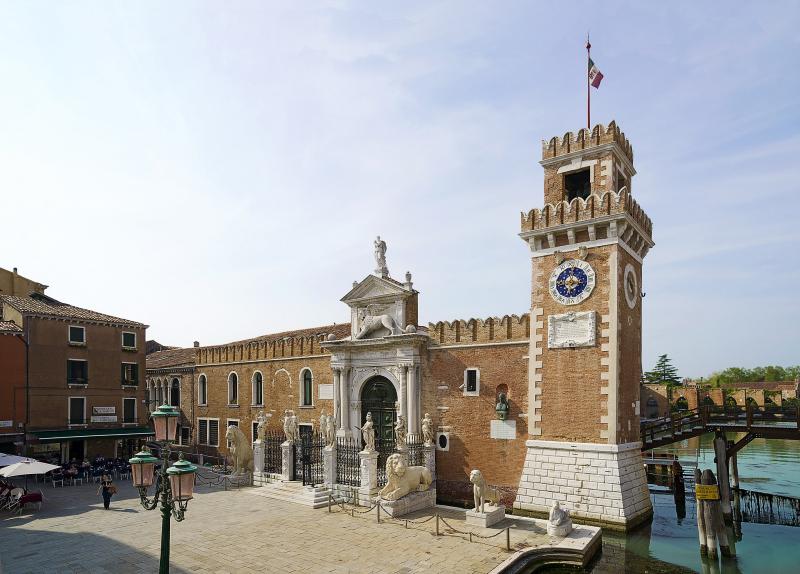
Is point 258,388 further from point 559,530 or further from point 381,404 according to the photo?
point 559,530

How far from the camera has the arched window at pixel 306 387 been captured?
1085 inches

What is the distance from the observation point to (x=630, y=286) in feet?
62.7

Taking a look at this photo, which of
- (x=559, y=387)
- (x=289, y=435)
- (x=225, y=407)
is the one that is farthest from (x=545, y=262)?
(x=225, y=407)

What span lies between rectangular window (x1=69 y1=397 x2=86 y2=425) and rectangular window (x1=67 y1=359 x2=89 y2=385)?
2.95 feet

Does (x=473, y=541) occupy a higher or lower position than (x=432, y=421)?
lower

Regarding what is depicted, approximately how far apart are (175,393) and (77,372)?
26.4 ft

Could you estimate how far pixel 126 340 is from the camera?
31141 millimetres

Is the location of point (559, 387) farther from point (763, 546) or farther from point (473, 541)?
point (763, 546)

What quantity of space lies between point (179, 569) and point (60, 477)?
15711 mm

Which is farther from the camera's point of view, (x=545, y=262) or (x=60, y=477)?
(x=60, y=477)

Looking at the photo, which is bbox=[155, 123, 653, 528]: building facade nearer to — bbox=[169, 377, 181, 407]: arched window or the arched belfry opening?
the arched belfry opening

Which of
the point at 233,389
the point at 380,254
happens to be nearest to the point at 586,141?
the point at 380,254

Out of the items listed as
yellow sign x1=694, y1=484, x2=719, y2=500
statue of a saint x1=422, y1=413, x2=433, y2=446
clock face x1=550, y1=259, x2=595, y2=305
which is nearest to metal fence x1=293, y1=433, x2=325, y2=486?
statue of a saint x1=422, y1=413, x2=433, y2=446

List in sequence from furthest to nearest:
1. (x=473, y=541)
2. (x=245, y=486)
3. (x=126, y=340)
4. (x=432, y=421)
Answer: (x=126, y=340) → (x=245, y=486) → (x=432, y=421) → (x=473, y=541)
